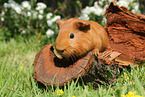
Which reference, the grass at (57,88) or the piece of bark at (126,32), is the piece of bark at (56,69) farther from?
the piece of bark at (126,32)

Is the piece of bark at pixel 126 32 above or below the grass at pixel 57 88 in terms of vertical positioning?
above

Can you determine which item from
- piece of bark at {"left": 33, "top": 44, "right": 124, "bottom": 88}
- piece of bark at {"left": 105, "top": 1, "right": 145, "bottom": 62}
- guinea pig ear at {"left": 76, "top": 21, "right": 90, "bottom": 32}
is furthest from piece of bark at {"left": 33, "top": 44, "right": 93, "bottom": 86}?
piece of bark at {"left": 105, "top": 1, "right": 145, "bottom": 62}

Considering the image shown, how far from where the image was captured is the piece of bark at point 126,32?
1.95 m

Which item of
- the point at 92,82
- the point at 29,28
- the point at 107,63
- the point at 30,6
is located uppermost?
the point at 30,6

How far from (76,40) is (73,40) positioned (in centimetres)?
3

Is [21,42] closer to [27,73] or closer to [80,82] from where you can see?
[27,73]

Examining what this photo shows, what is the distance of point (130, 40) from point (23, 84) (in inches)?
57.6

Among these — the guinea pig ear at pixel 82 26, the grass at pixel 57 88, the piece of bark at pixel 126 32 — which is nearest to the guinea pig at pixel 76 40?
the guinea pig ear at pixel 82 26

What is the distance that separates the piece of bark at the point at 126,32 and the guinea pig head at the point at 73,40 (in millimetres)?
590

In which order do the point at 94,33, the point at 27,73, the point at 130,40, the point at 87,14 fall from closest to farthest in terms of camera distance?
the point at 94,33
the point at 27,73
the point at 130,40
the point at 87,14

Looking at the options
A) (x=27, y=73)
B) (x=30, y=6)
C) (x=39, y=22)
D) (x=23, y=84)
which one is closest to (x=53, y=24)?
(x=39, y=22)

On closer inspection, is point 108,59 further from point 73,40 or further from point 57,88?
point 57,88

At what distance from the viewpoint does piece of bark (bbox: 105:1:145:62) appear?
1.95m

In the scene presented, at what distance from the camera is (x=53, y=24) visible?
10.9 ft
